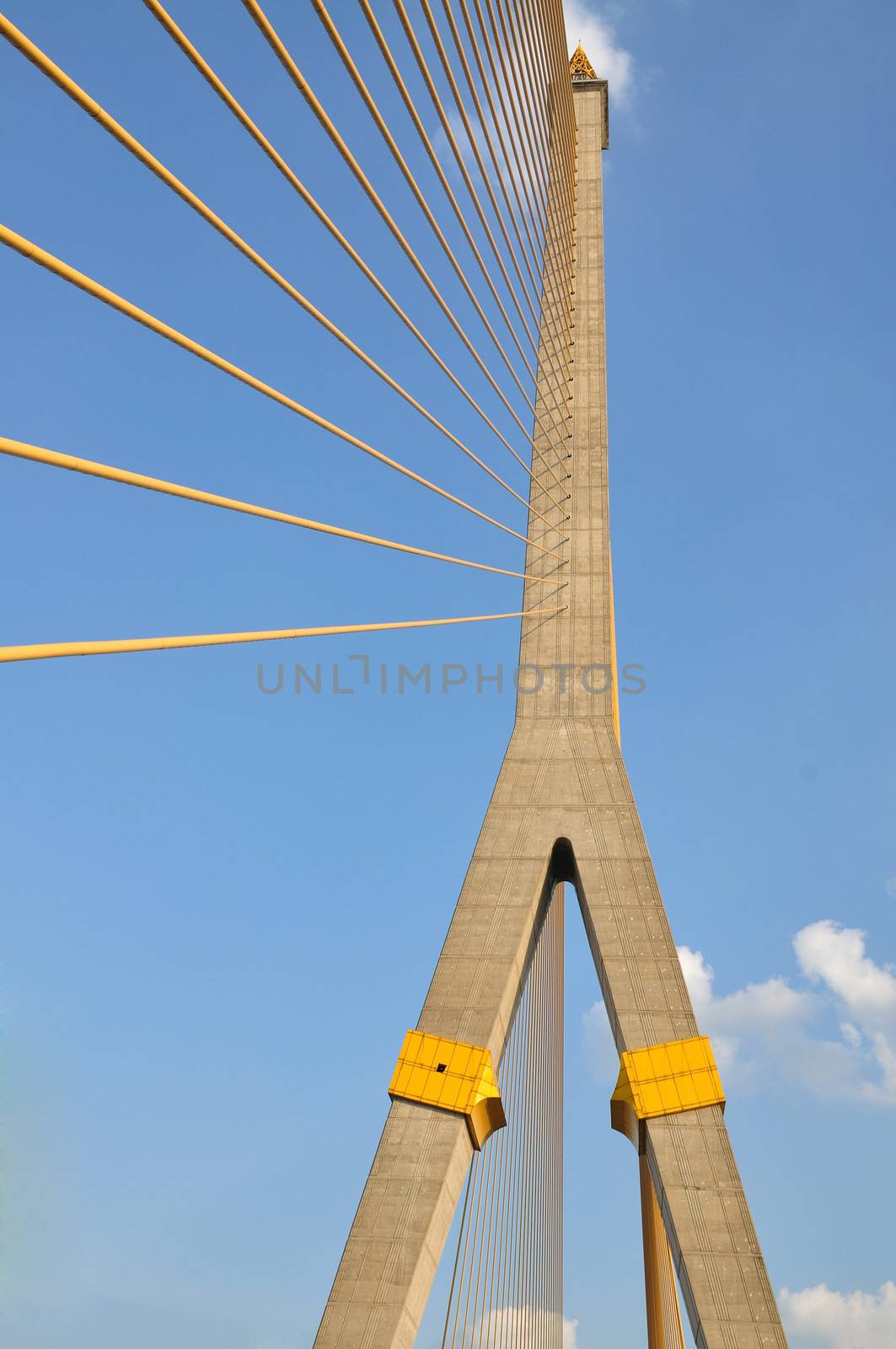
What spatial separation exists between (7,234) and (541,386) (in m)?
10.9

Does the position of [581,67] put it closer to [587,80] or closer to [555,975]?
[587,80]

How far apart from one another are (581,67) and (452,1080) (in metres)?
13.2

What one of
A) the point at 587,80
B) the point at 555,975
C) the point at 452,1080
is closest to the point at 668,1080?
the point at 452,1080

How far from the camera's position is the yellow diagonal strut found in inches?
362

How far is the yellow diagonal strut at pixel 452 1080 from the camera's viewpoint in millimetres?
9203

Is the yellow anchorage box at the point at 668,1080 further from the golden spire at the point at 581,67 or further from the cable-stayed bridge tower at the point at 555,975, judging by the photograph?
the golden spire at the point at 581,67

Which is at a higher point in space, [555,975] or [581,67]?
[581,67]

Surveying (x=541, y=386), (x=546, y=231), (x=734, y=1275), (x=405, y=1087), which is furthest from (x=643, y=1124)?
(x=546, y=231)

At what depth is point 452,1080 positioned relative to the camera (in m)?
9.29

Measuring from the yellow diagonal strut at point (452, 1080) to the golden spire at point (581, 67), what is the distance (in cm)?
1271

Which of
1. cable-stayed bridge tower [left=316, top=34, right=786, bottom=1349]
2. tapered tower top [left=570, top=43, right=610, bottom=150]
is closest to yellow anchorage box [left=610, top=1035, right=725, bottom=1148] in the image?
cable-stayed bridge tower [left=316, top=34, right=786, bottom=1349]

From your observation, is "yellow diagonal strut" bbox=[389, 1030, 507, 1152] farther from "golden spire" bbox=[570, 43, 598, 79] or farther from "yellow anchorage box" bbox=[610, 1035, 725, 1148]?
"golden spire" bbox=[570, 43, 598, 79]

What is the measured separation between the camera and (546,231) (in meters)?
12.8

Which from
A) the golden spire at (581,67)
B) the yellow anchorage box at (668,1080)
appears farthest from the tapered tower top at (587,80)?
the yellow anchorage box at (668,1080)
